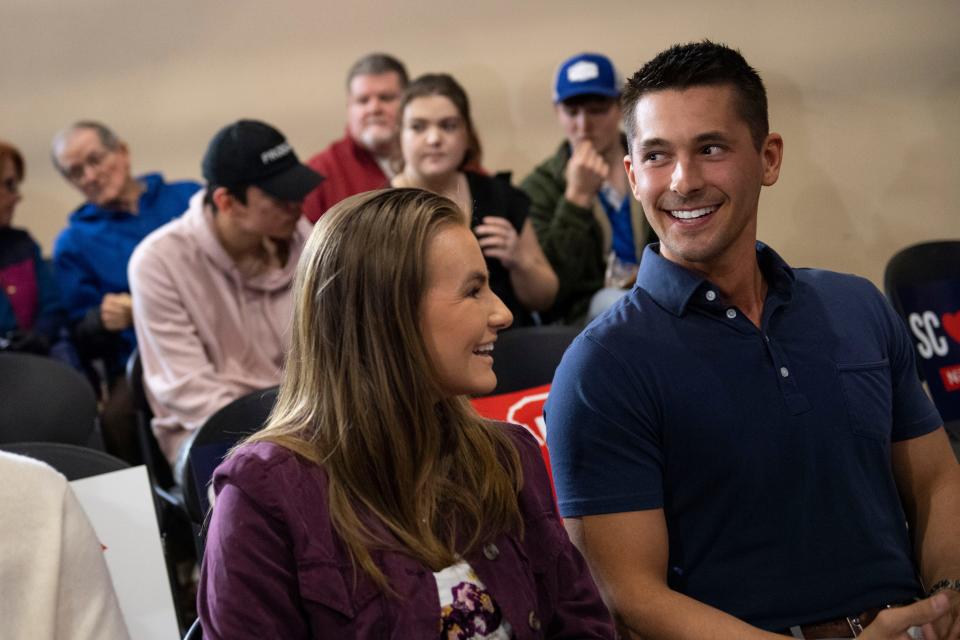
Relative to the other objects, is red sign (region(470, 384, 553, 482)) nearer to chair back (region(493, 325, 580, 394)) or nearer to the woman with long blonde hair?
chair back (region(493, 325, 580, 394))

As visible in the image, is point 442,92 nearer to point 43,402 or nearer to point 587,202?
point 587,202

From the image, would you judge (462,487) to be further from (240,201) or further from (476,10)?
(476,10)

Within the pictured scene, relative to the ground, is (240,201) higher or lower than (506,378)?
higher

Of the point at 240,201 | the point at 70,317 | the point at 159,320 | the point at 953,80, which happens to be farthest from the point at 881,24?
the point at 70,317

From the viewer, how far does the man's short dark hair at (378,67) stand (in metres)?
3.89

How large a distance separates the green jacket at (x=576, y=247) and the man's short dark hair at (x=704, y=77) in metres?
1.62

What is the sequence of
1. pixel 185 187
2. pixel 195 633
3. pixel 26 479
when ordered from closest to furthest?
1. pixel 26 479
2. pixel 195 633
3. pixel 185 187

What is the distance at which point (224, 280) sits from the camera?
3.11 m

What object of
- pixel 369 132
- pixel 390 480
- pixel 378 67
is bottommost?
pixel 390 480

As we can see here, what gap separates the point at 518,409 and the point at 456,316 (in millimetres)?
852

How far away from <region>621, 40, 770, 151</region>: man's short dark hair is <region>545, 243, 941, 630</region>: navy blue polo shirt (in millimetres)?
277

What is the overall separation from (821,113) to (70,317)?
8.61 feet

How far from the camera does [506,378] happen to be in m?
2.41

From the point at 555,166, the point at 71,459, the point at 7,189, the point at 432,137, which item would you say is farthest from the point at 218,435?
the point at 7,189
